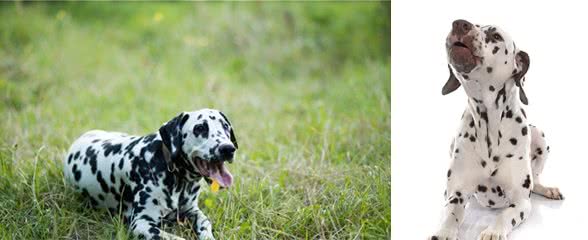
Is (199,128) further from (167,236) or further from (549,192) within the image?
(549,192)

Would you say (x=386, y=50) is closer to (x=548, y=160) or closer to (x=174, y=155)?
(x=548, y=160)

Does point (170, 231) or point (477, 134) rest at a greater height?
point (477, 134)

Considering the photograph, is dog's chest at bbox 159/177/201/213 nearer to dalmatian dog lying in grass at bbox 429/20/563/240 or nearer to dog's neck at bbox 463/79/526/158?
dalmatian dog lying in grass at bbox 429/20/563/240

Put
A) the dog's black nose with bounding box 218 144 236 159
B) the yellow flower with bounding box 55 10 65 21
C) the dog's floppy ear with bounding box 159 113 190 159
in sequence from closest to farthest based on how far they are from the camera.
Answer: the dog's black nose with bounding box 218 144 236 159
the dog's floppy ear with bounding box 159 113 190 159
the yellow flower with bounding box 55 10 65 21

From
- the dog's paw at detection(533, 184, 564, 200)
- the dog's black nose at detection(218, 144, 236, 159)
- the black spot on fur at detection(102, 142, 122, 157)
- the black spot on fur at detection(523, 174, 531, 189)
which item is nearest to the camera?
the dog's black nose at detection(218, 144, 236, 159)

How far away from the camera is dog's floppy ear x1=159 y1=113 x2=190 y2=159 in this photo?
261 cm

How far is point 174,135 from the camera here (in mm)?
2619

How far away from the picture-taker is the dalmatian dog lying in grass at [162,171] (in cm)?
258

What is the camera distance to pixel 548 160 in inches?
122

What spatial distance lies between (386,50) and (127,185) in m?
2.94

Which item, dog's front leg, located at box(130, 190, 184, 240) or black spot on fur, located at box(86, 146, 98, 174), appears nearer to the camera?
dog's front leg, located at box(130, 190, 184, 240)

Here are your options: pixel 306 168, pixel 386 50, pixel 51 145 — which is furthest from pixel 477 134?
pixel 386 50

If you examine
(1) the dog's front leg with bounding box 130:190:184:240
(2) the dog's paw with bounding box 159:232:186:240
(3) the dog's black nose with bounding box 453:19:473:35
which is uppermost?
(3) the dog's black nose with bounding box 453:19:473:35

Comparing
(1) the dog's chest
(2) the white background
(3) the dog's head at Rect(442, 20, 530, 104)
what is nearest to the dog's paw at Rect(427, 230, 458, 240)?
(2) the white background
